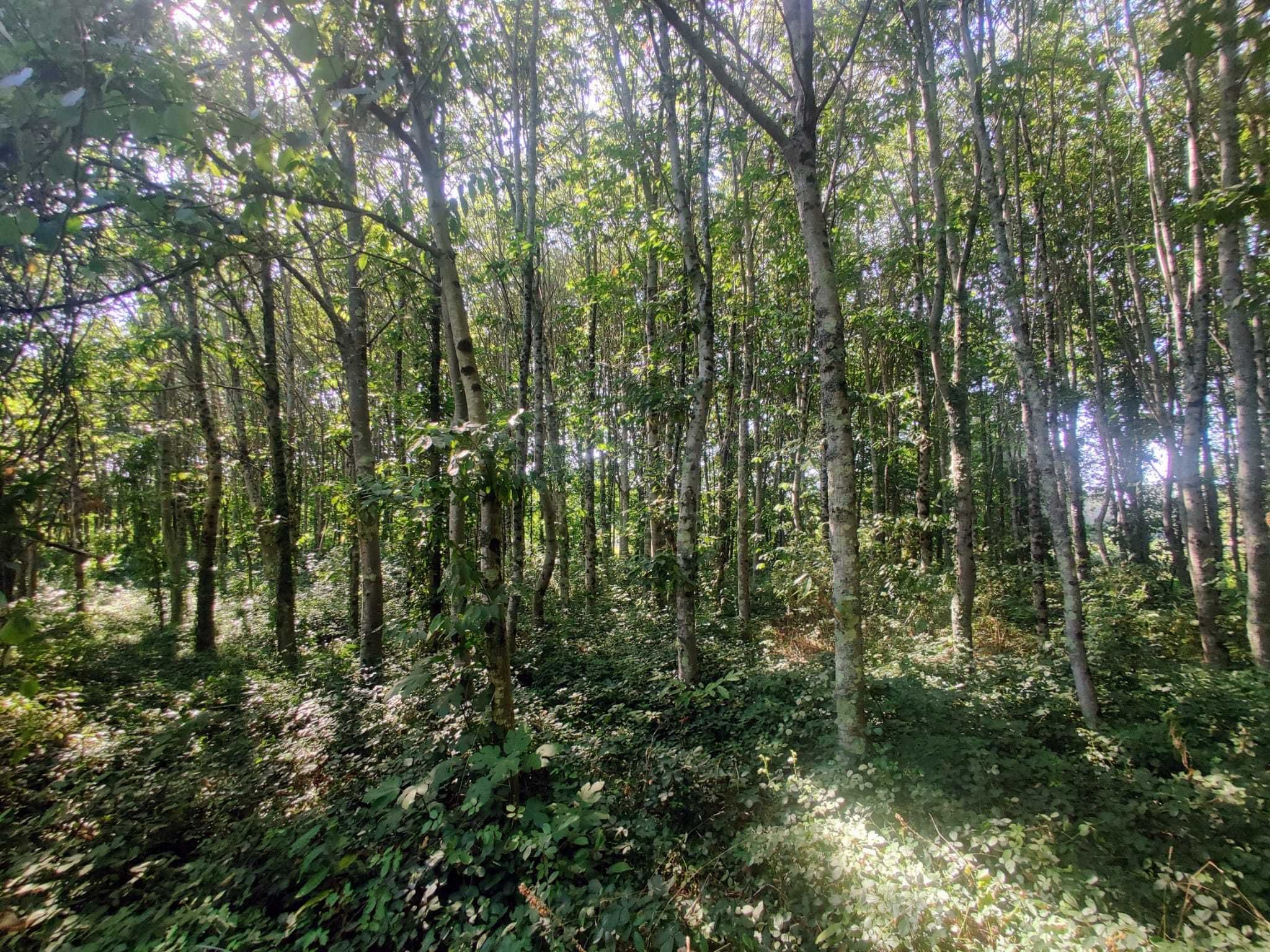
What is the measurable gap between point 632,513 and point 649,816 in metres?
11.1

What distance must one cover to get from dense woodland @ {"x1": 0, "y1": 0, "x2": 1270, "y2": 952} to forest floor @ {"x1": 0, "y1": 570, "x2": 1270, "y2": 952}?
1.7 inches

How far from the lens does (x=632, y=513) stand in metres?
15.2

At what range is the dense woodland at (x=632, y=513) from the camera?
2.97 meters

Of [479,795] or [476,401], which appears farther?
[476,401]

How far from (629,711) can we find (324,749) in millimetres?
3325

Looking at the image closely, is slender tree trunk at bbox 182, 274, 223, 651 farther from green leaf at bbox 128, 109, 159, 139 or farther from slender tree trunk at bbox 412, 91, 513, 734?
green leaf at bbox 128, 109, 159, 139

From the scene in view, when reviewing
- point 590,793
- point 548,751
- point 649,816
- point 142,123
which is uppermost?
point 142,123

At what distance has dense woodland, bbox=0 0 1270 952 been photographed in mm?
2973

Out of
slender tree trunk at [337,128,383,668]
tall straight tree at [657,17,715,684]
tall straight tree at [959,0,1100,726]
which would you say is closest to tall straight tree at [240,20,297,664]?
slender tree trunk at [337,128,383,668]

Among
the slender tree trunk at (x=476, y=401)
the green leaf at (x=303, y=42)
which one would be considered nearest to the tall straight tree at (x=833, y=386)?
the slender tree trunk at (x=476, y=401)

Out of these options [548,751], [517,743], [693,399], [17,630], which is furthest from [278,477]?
[17,630]

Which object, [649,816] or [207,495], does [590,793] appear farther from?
[207,495]

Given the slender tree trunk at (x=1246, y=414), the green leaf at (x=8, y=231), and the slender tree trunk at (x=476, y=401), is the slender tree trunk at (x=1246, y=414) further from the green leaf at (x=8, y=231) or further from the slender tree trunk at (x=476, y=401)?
the green leaf at (x=8, y=231)

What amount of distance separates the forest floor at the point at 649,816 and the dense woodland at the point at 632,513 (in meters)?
0.04
